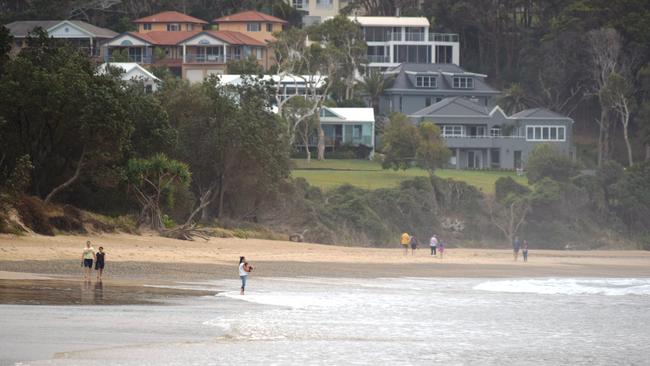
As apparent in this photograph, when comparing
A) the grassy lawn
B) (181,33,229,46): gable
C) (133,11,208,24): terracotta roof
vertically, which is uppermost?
(133,11,208,24): terracotta roof

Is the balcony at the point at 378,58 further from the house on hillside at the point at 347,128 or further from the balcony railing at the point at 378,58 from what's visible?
the house on hillside at the point at 347,128

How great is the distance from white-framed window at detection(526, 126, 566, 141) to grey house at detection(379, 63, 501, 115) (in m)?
7.51

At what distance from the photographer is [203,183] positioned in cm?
6016

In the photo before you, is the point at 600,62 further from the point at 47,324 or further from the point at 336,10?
the point at 47,324

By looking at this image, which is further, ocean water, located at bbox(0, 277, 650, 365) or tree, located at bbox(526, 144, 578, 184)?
tree, located at bbox(526, 144, 578, 184)

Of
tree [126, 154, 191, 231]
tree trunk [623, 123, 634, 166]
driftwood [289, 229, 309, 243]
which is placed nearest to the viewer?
tree [126, 154, 191, 231]

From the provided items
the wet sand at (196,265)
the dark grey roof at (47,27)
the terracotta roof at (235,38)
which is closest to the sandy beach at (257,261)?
the wet sand at (196,265)

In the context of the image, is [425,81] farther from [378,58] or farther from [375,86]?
[378,58]

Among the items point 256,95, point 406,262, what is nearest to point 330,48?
point 256,95

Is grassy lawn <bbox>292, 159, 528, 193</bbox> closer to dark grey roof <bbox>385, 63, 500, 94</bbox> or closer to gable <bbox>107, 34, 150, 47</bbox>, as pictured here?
dark grey roof <bbox>385, 63, 500, 94</bbox>

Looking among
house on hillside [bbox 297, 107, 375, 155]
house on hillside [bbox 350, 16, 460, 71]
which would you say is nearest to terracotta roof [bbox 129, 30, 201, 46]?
house on hillside [bbox 350, 16, 460, 71]

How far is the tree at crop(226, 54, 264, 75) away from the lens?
319ft

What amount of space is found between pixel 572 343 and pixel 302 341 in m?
5.67

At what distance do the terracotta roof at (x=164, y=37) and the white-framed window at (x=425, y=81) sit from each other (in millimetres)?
17787
